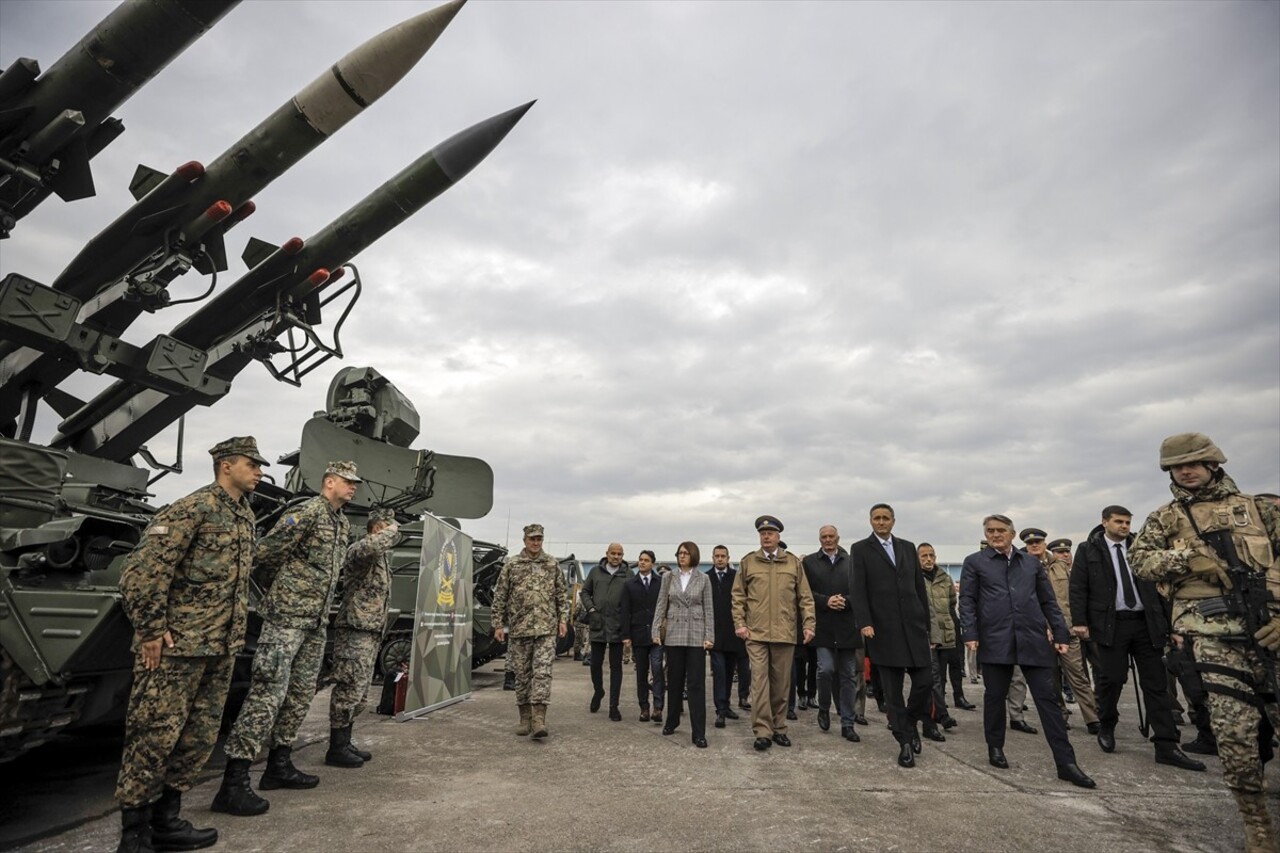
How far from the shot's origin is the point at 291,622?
152 inches

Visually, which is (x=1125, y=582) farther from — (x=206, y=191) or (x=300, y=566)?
(x=206, y=191)

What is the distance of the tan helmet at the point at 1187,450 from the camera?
336 cm

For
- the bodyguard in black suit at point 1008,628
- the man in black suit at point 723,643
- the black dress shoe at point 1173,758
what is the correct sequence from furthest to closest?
the man in black suit at point 723,643 < the black dress shoe at point 1173,758 < the bodyguard in black suit at point 1008,628

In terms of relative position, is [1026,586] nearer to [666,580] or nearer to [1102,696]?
[1102,696]

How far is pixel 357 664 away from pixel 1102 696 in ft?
17.3

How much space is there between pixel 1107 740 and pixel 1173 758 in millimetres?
521

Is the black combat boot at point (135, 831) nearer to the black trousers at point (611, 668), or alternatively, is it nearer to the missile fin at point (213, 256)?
the black trousers at point (611, 668)

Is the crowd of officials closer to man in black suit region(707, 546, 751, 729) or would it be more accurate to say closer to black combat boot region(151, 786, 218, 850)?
man in black suit region(707, 546, 751, 729)

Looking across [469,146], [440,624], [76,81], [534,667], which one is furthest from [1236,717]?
[76,81]

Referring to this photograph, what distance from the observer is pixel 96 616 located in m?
3.29

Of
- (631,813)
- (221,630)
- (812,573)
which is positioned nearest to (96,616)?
(221,630)

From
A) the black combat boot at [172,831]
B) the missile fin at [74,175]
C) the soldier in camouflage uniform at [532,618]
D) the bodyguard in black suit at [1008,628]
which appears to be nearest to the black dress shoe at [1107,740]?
the bodyguard in black suit at [1008,628]


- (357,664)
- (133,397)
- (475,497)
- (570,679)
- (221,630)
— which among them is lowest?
(570,679)

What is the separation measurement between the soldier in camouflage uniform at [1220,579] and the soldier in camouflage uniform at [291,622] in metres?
4.21
